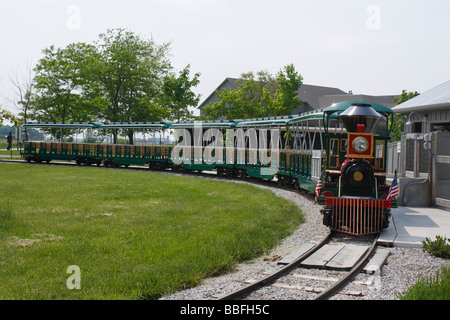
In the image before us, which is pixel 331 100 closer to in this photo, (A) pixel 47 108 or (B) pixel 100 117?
(B) pixel 100 117

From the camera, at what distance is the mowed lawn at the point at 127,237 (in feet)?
19.2

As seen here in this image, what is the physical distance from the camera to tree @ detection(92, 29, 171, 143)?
39719 millimetres

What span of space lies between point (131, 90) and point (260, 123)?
24314 millimetres

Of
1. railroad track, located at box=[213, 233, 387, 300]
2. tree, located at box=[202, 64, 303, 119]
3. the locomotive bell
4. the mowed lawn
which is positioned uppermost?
tree, located at box=[202, 64, 303, 119]

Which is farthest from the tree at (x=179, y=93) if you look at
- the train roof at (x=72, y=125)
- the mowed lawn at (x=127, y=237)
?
the mowed lawn at (x=127, y=237)

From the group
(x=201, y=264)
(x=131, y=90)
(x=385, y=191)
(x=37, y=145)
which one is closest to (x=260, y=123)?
(x=385, y=191)

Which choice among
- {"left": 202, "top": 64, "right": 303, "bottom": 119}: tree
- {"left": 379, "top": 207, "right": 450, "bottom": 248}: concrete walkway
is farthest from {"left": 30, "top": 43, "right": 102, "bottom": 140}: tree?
{"left": 379, "top": 207, "right": 450, "bottom": 248}: concrete walkway

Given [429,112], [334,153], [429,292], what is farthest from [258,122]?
[429,292]

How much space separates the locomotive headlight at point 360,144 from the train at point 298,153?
2 centimetres

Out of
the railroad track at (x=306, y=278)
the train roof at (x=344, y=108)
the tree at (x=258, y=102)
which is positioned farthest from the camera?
the tree at (x=258, y=102)

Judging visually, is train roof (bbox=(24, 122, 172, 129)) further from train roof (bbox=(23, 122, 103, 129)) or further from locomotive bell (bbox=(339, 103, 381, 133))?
locomotive bell (bbox=(339, 103, 381, 133))

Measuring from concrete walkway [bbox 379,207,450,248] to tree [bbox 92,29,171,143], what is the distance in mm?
29265

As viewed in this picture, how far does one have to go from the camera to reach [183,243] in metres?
8.00

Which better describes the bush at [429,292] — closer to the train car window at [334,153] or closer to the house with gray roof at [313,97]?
the train car window at [334,153]
